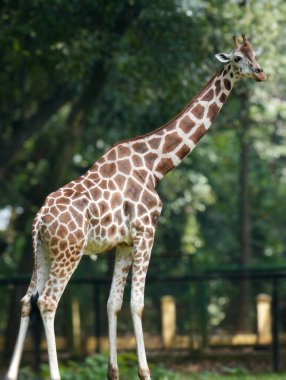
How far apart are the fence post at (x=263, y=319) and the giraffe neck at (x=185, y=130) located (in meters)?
7.14

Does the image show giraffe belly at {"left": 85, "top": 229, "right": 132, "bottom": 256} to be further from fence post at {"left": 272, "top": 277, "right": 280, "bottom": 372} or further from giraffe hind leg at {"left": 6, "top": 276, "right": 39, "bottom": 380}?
fence post at {"left": 272, "top": 277, "right": 280, "bottom": 372}

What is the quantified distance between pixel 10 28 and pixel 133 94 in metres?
3.33

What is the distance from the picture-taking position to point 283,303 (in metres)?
18.5

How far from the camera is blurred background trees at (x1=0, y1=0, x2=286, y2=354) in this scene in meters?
15.1

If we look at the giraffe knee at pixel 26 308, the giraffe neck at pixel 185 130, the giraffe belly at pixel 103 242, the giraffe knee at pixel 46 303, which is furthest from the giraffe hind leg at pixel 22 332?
the giraffe neck at pixel 185 130

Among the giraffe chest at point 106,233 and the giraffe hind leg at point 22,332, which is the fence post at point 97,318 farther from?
the giraffe hind leg at point 22,332

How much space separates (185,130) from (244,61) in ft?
2.95

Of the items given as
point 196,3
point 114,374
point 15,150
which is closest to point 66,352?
point 15,150

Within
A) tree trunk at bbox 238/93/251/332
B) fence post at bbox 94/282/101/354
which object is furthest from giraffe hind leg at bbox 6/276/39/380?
tree trunk at bbox 238/93/251/332

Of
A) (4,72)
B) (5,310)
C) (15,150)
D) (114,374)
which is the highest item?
(4,72)

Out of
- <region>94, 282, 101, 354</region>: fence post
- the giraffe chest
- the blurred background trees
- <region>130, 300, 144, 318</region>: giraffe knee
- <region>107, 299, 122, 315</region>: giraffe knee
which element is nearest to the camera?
the giraffe chest

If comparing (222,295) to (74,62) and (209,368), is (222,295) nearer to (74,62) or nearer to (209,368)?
(209,368)

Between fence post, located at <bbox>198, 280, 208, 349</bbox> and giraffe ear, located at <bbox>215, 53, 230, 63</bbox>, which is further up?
giraffe ear, located at <bbox>215, 53, 230, 63</bbox>

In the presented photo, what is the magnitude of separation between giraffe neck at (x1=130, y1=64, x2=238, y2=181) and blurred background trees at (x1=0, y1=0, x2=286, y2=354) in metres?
5.46
